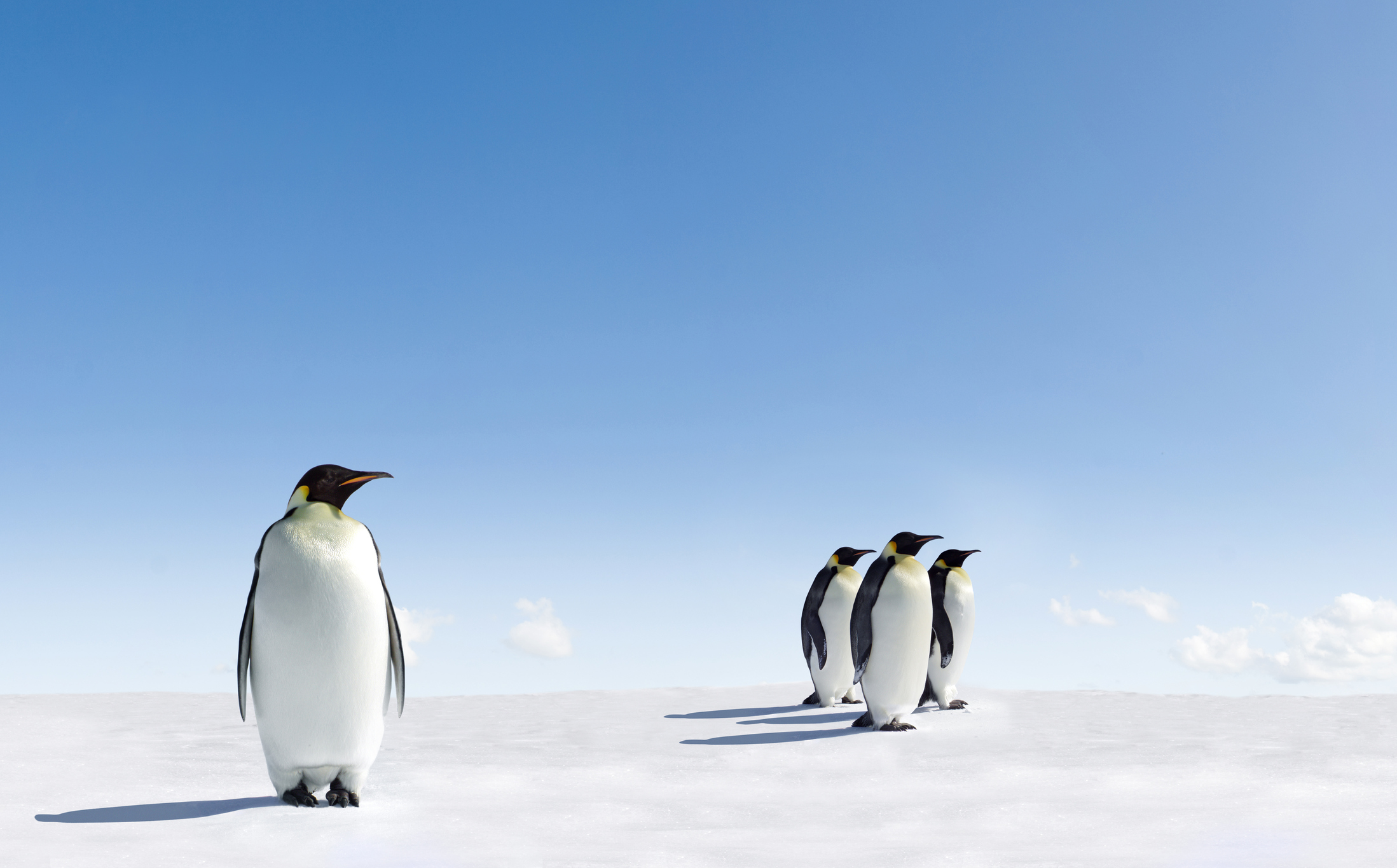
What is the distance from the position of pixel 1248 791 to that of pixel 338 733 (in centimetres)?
557

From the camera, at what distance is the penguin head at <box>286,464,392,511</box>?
6098 millimetres

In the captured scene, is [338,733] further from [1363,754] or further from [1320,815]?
[1363,754]

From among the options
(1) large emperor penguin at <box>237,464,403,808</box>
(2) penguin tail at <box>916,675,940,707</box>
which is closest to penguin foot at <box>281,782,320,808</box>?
(1) large emperor penguin at <box>237,464,403,808</box>

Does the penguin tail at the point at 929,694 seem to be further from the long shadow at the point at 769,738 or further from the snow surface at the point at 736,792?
the long shadow at the point at 769,738

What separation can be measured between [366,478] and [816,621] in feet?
22.1

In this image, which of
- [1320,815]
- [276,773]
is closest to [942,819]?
[1320,815]

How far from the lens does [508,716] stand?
11.7 meters

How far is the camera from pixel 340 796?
5.90m

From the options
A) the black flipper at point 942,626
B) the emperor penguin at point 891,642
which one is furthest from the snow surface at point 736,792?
the black flipper at point 942,626

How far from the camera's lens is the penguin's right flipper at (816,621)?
1170 cm

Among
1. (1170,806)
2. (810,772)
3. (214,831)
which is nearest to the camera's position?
(214,831)

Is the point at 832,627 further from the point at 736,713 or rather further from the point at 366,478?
the point at 366,478

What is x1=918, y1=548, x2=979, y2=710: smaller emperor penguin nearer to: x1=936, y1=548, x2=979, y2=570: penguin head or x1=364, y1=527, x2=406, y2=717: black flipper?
x1=936, y1=548, x2=979, y2=570: penguin head

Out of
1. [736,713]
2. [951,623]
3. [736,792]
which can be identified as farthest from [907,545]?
[736,792]
